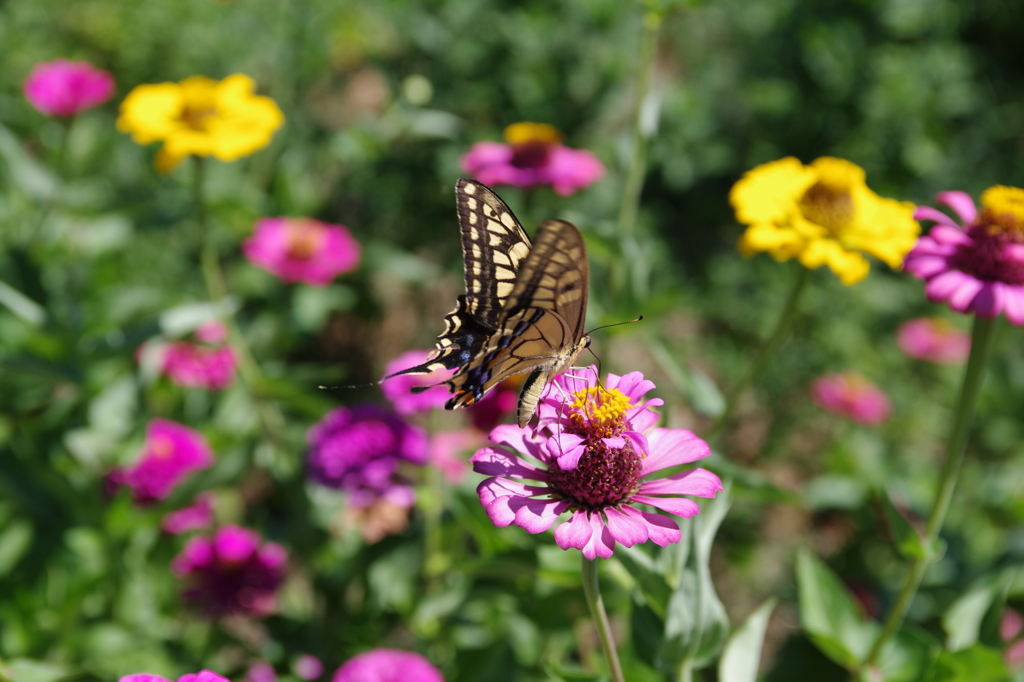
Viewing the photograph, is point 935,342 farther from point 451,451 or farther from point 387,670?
point 387,670

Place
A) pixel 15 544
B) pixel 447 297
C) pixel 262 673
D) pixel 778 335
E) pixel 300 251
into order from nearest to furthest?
pixel 778 335, pixel 262 673, pixel 15 544, pixel 300 251, pixel 447 297

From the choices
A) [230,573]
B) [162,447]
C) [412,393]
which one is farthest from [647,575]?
[162,447]

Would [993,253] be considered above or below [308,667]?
above

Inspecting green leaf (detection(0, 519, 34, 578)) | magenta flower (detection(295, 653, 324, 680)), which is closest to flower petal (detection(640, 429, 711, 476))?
magenta flower (detection(295, 653, 324, 680))

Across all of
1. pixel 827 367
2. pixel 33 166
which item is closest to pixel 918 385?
pixel 827 367

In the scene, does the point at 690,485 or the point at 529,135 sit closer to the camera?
the point at 690,485

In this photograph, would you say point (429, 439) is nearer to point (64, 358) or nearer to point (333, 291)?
point (64, 358)
